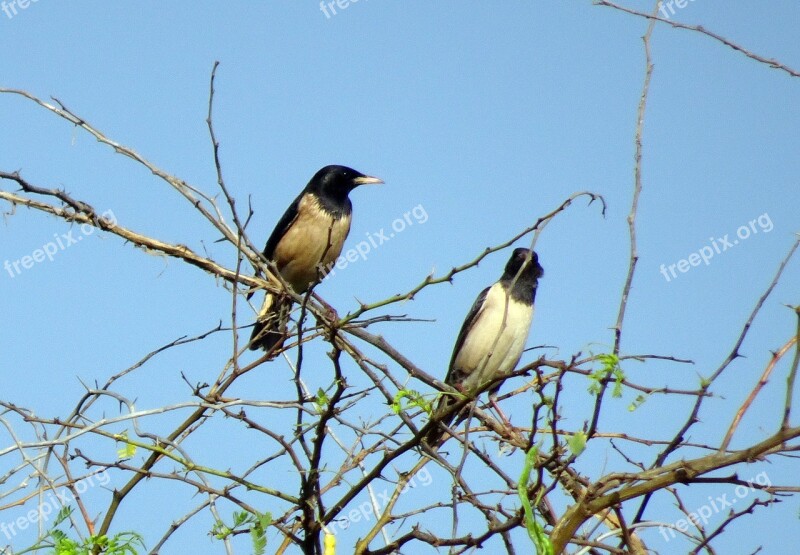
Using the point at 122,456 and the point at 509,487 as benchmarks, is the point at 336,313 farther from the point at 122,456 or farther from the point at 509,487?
the point at 122,456

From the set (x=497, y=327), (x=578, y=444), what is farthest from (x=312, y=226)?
(x=578, y=444)

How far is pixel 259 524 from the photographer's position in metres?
2.59

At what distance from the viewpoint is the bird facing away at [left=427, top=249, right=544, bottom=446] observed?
6680mm

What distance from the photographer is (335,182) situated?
25.1ft

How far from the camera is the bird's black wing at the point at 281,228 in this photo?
7520 mm

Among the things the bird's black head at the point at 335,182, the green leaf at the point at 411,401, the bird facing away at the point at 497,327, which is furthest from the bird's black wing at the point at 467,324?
the green leaf at the point at 411,401

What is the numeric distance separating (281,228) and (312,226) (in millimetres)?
323

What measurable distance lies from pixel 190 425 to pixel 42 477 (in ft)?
1.59

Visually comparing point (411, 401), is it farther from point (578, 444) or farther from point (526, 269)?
point (526, 269)

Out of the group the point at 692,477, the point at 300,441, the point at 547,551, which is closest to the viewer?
the point at 547,551

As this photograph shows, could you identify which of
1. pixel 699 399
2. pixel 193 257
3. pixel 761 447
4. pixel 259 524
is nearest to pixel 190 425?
pixel 259 524

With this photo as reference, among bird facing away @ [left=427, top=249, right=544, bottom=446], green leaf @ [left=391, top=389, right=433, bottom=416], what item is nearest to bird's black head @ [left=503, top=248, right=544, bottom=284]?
bird facing away @ [left=427, top=249, right=544, bottom=446]

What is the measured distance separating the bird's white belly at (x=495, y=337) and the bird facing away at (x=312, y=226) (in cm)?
117

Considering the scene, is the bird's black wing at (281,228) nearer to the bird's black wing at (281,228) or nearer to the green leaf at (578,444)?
the bird's black wing at (281,228)
